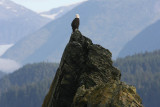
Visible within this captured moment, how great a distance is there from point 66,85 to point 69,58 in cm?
124

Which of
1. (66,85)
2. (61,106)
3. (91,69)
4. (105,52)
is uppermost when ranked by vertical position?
(105,52)

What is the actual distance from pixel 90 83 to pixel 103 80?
23.8 inches

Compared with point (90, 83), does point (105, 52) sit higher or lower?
higher

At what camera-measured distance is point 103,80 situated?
13.2 m

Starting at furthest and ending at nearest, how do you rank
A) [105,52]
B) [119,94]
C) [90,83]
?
[105,52] → [90,83] → [119,94]

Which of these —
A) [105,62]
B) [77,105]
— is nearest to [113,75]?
[105,62]

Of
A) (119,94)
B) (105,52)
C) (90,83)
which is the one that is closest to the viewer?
(119,94)

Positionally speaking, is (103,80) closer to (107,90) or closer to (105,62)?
(105,62)

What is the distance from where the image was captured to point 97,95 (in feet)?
32.9

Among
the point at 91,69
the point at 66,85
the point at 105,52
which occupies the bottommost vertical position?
the point at 66,85

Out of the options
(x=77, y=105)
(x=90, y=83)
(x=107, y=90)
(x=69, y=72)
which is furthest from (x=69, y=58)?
(x=107, y=90)

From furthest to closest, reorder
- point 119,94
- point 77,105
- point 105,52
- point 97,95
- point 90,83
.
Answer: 1. point 105,52
2. point 90,83
3. point 77,105
4. point 97,95
5. point 119,94

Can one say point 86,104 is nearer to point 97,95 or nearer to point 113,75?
point 97,95

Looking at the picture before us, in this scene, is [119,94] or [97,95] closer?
[119,94]
